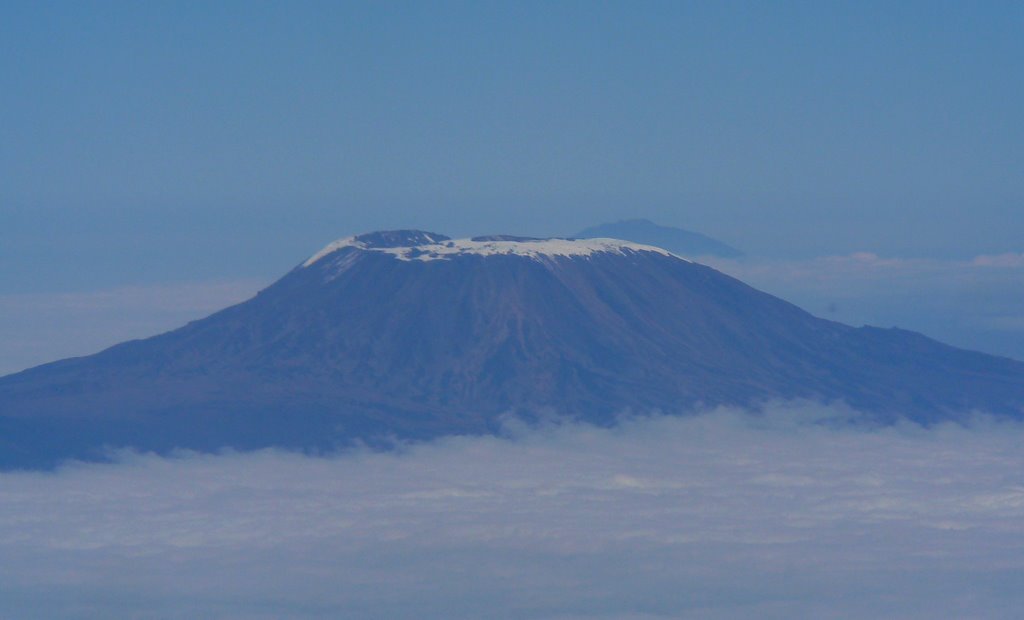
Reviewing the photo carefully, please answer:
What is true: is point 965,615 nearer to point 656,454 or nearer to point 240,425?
point 656,454

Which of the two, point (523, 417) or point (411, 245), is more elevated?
point (411, 245)

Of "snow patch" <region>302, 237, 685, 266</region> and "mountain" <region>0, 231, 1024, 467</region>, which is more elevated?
"snow patch" <region>302, 237, 685, 266</region>

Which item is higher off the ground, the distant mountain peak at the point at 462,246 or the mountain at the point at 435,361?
the distant mountain peak at the point at 462,246

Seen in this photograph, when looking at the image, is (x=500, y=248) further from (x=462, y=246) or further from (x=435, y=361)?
(x=435, y=361)

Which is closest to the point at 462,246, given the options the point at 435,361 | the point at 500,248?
the point at 500,248

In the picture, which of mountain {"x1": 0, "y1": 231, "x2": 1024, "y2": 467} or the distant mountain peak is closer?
mountain {"x1": 0, "y1": 231, "x2": 1024, "y2": 467}

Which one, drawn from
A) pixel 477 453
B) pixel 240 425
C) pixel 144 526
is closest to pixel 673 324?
pixel 477 453
